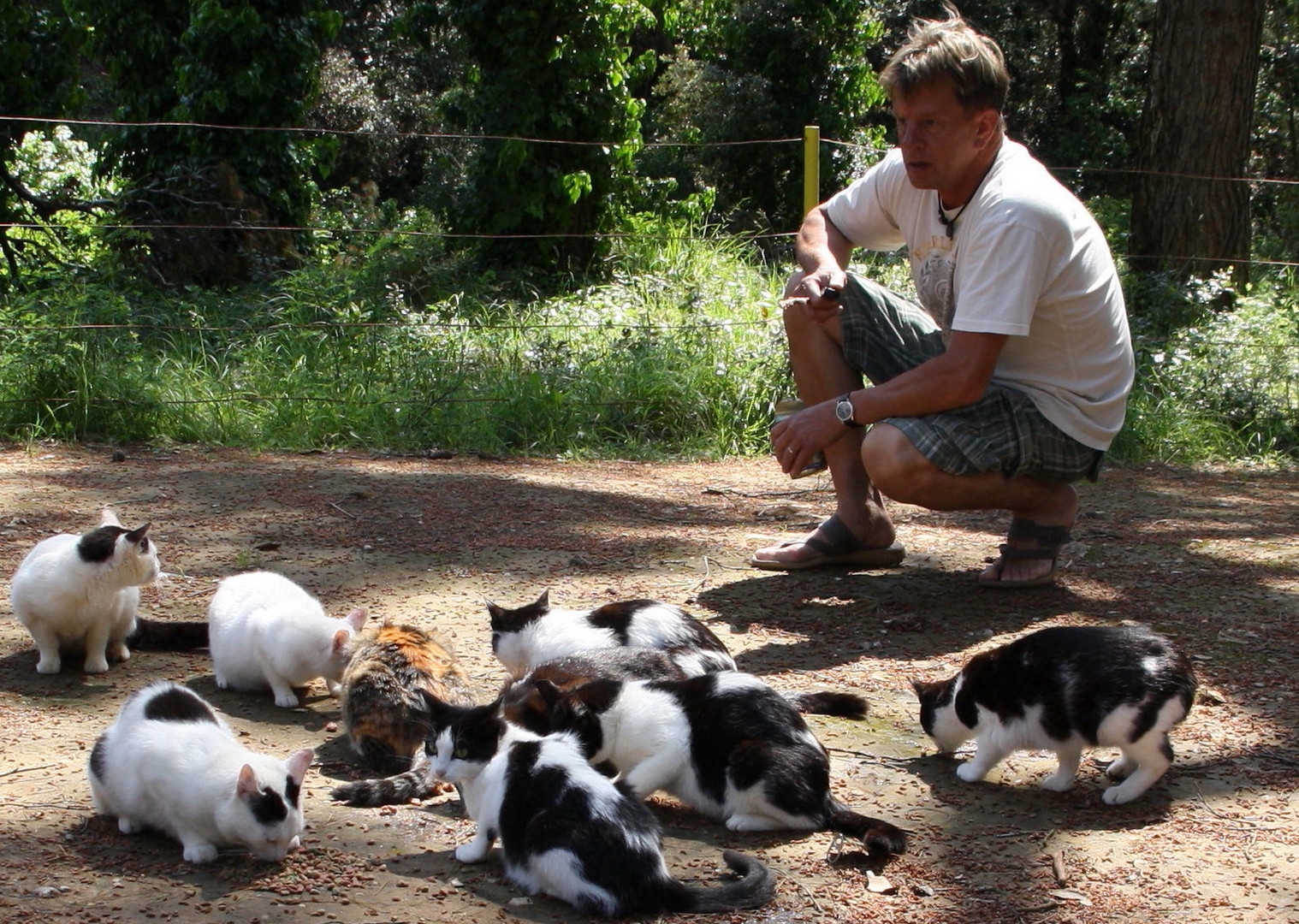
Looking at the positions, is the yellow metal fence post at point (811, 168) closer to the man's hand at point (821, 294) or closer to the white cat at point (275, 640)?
the man's hand at point (821, 294)

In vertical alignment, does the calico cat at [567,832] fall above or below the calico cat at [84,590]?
below

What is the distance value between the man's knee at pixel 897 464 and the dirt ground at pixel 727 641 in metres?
0.43

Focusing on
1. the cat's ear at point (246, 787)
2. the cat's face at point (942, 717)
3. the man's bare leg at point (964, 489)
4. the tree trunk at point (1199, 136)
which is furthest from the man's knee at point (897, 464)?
the tree trunk at point (1199, 136)

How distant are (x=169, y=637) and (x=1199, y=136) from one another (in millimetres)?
7421

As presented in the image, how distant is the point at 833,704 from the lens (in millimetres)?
3141

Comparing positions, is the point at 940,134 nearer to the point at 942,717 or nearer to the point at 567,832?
the point at 942,717

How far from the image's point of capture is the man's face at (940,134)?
3.64 meters

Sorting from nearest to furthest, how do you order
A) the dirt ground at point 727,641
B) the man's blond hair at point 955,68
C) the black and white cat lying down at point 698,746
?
the dirt ground at point 727,641 < the black and white cat lying down at point 698,746 < the man's blond hair at point 955,68

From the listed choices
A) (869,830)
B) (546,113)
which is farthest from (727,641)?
(546,113)

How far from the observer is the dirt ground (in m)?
2.36

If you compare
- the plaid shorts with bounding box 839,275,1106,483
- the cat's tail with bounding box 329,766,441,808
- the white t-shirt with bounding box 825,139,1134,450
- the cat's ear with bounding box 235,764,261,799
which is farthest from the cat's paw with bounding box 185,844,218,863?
the white t-shirt with bounding box 825,139,1134,450

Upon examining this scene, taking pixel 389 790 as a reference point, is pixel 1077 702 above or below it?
above

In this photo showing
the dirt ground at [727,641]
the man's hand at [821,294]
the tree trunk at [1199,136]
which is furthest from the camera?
the tree trunk at [1199,136]

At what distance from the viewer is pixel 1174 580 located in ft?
14.4
